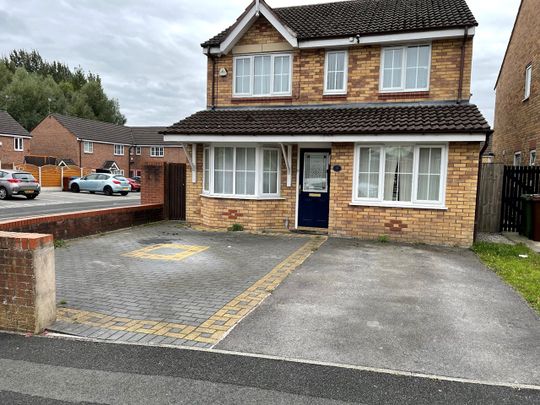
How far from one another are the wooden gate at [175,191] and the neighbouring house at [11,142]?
98.4 feet

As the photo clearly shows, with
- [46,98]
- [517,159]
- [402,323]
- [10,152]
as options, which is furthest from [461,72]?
[46,98]

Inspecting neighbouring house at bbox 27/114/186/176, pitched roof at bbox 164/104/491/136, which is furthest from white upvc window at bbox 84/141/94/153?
pitched roof at bbox 164/104/491/136

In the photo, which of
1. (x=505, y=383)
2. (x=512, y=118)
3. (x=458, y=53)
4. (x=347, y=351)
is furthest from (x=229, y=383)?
(x=512, y=118)

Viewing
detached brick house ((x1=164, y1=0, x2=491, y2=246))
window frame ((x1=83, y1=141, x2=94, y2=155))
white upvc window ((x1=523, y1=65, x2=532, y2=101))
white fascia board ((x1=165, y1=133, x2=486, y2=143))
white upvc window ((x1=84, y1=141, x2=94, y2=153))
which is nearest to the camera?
white fascia board ((x1=165, y1=133, x2=486, y2=143))

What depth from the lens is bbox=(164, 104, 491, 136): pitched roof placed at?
948cm

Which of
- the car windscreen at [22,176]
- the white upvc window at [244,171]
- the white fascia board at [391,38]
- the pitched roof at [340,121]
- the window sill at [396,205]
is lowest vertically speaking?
the window sill at [396,205]

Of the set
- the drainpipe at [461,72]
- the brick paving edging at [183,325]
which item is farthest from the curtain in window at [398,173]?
the brick paving edging at [183,325]

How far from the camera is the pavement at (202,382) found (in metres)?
3.19

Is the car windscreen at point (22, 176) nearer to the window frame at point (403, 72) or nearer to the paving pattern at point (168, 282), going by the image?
the paving pattern at point (168, 282)

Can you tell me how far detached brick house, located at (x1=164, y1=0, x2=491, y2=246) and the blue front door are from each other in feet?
0.09

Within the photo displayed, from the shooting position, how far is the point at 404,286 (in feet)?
20.8

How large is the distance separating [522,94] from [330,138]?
9.63 m

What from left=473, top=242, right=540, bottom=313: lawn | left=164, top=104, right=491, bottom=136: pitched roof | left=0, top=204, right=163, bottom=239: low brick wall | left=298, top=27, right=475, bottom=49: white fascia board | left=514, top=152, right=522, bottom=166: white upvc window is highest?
left=298, top=27, right=475, bottom=49: white fascia board

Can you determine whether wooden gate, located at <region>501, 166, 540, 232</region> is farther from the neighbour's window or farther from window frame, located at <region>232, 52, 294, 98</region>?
window frame, located at <region>232, 52, 294, 98</region>
